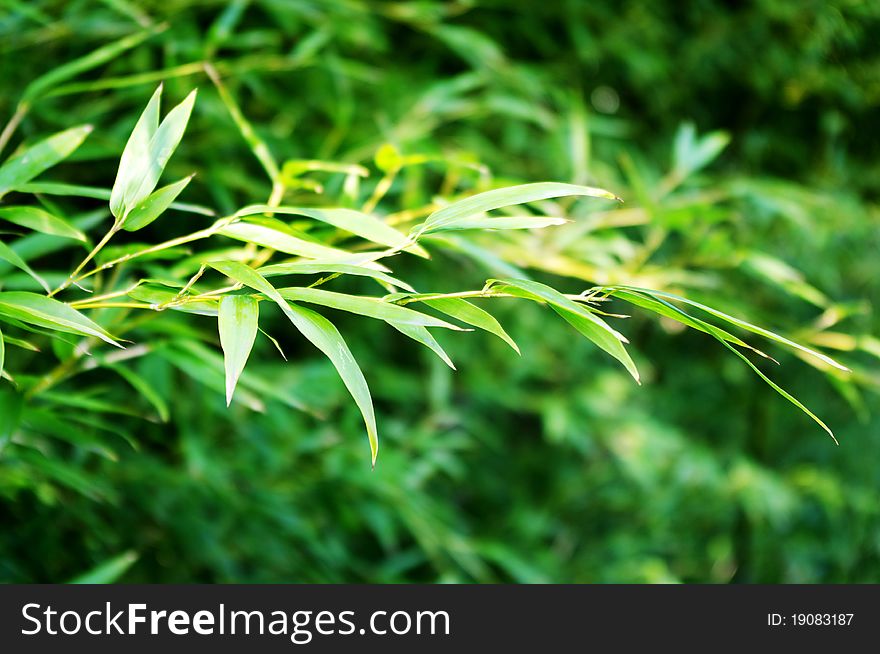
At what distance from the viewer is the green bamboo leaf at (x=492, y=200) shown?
16.2 inches

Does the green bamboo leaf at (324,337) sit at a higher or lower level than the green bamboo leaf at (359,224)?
lower

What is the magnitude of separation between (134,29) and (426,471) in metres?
0.69

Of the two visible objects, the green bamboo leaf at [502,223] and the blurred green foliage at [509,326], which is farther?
the blurred green foliage at [509,326]

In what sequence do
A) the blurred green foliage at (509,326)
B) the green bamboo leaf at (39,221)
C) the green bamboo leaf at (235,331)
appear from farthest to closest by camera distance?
the blurred green foliage at (509,326), the green bamboo leaf at (39,221), the green bamboo leaf at (235,331)

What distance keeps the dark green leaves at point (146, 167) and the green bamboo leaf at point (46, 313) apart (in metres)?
0.06

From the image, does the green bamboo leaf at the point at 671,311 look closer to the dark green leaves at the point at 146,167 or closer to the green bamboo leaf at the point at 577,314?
the green bamboo leaf at the point at 577,314

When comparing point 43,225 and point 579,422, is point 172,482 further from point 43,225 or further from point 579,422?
point 579,422

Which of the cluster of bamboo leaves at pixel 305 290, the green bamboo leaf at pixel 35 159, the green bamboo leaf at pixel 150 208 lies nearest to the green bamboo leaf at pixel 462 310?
the cluster of bamboo leaves at pixel 305 290

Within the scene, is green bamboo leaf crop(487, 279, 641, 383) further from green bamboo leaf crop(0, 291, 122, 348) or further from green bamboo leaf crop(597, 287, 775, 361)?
green bamboo leaf crop(0, 291, 122, 348)

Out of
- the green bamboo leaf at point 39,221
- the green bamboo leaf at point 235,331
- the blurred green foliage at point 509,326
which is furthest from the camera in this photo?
the blurred green foliage at point 509,326

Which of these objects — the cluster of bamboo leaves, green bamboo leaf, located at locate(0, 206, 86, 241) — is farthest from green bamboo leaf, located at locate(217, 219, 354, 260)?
green bamboo leaf, located at locate(0, 206, 86, 241)

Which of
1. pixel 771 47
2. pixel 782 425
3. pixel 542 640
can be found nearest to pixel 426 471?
pixel 542 640

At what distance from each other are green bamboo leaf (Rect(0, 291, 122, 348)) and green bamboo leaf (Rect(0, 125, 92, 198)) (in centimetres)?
11

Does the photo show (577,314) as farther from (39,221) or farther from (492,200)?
(39,221)
